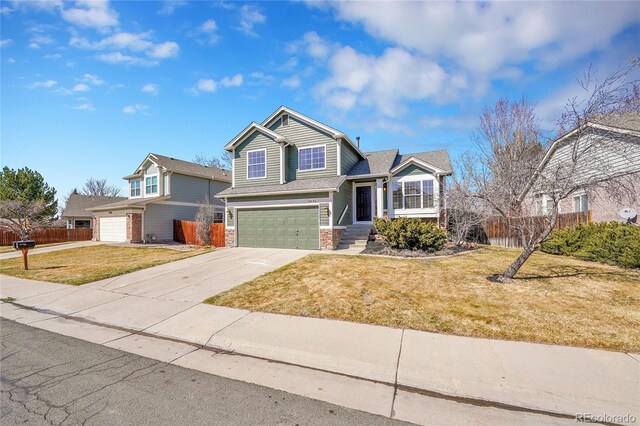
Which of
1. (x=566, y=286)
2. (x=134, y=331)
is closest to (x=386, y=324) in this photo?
(x=134, y=331)

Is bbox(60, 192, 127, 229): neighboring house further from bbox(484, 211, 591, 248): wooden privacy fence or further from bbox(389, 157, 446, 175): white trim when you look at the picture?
bbox(484, 211, 591, 248): wooden privacy fence

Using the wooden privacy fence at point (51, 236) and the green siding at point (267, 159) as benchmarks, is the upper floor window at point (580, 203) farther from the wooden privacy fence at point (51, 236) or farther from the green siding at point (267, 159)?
the wooden privacy fence at point (51, 236)

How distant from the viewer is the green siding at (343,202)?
14781mm

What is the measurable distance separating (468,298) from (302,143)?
42.0 feet

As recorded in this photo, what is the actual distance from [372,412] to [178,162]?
85.7ft

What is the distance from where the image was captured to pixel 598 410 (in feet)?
9.91

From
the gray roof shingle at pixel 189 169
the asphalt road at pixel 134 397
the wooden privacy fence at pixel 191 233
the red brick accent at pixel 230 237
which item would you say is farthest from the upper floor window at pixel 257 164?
the asphalt road at pixel 134 397

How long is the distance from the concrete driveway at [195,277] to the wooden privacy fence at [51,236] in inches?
860

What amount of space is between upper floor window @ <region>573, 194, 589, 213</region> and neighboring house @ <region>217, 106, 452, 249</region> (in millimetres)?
6744

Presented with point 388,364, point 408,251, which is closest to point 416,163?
point 408,251

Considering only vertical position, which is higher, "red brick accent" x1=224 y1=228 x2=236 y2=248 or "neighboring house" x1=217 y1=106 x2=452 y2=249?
"neighboring house" x1=217 y1=106 x2=452 y2=249

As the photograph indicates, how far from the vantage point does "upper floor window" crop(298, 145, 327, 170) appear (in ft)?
54.4

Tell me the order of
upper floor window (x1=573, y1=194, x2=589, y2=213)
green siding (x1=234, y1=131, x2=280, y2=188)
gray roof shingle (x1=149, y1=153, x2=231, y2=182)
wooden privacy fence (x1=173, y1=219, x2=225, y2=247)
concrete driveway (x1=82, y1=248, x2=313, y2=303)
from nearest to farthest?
1. concrete driveway (x1=82, y1=248, x2=313, y2=303)
2. upper floor window (x1=573, y1=194, x2=589, y2=213)
3. green siding (x1=234, y1=131, x2=280, y2=188)
4. wooden privacy fence (x1=173, y1=219, x2=225, y2=247)
5. gray roof shingle (x1=149, y1=153, x2=231, y2=182)

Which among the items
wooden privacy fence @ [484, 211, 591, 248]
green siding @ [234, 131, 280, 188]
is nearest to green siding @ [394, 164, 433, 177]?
wooden privacy fence @ [484, 211, 591, 248]
